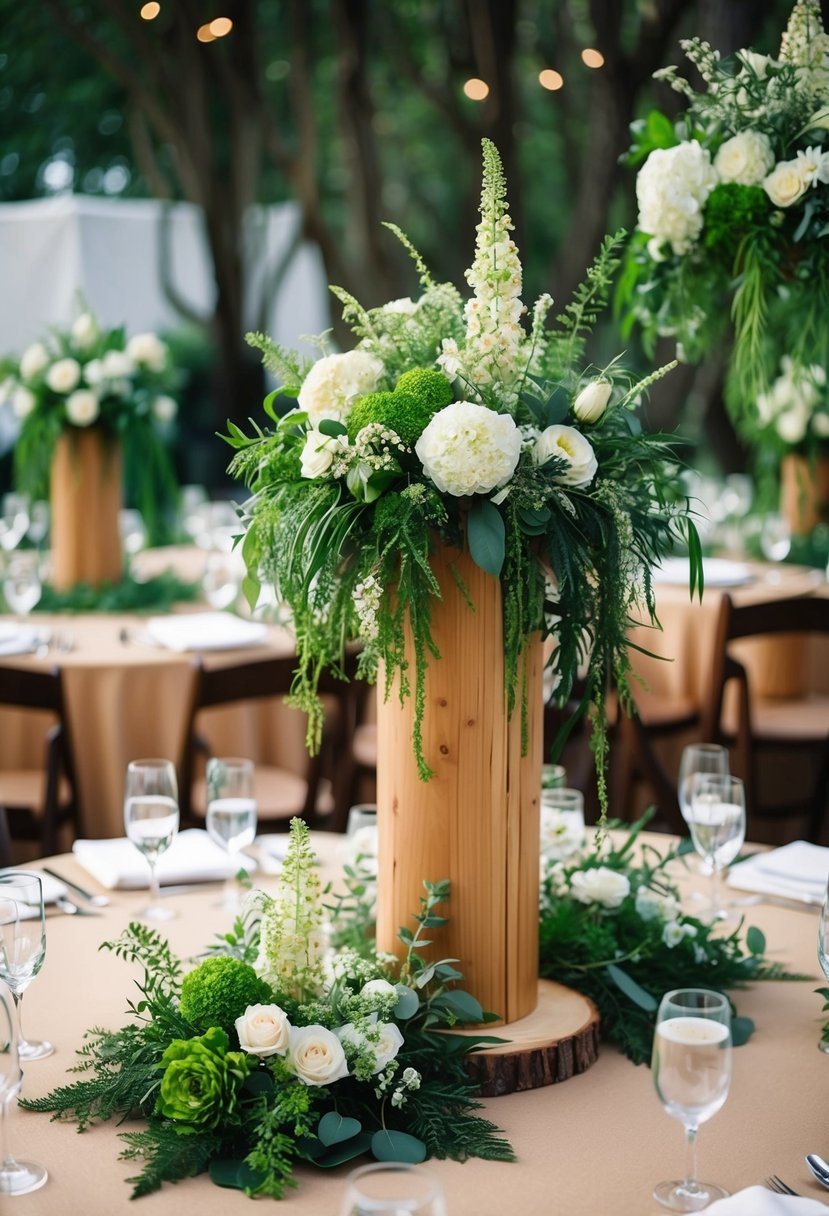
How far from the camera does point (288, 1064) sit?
5.31ft

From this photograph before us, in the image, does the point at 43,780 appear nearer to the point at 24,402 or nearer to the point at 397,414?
the point at 24,402

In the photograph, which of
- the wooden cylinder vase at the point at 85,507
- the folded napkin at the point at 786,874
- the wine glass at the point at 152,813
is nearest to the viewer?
the wine glass at the point at 152,813

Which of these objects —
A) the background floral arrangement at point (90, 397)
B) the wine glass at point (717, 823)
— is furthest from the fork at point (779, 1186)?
the background floral arrangement at point (90, 397)

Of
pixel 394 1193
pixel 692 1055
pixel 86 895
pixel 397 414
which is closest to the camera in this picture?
pixel 394 1193

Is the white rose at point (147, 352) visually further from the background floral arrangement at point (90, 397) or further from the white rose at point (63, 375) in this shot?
the white rose at point (63, 375)

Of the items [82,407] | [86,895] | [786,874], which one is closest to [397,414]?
[86,895]

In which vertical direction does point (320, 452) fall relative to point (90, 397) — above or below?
below

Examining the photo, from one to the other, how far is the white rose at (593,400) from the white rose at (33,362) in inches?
136

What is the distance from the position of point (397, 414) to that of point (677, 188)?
43.4 inches

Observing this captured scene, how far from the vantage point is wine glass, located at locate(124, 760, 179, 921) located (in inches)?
88.7

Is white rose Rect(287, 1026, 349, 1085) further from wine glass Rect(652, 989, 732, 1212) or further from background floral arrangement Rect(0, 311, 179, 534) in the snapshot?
background floral arrangement Rect(0, 311, 179, 534)

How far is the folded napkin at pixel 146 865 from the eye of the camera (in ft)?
7.97

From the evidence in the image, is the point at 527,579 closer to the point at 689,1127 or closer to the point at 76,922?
the point at 689,1127

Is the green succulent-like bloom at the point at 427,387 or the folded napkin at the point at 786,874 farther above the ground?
the green succulent-like bloom at the point at 427,387
